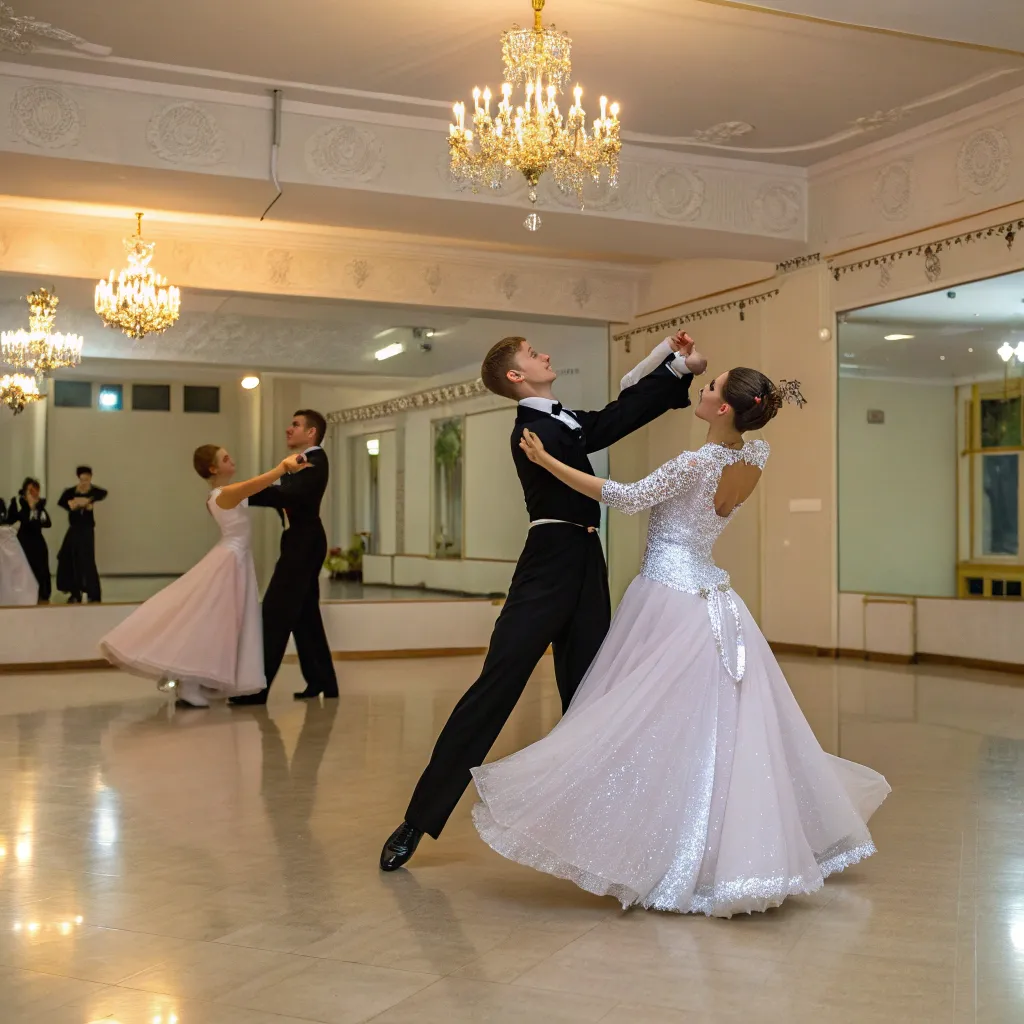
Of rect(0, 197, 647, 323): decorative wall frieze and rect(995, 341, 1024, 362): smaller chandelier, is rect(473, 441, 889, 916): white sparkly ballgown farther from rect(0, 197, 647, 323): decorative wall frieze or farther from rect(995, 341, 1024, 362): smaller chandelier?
rect(0, 197, 647, 323): decorative wall frieze

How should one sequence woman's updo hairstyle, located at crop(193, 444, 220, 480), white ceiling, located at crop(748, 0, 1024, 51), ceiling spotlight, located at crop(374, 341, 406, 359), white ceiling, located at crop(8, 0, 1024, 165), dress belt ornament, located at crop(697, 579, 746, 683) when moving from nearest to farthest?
dress belt ornament, located at crop(697, 579, 746, 683), white ceiling, located at crop(748, 0, 1024, 51), white ceiling, located at crop(8, 0, 1024, 165), woman's updo hairstyle, located at crop(193, 444, 220, 480), ceiling spotlight, located at crop(374, 341, 406, 359)

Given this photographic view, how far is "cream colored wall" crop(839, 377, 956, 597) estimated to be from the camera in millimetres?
9094

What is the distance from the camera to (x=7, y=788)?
4.71 m

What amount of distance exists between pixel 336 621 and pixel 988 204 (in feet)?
19.2

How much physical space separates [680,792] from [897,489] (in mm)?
6939

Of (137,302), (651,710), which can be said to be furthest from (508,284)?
(651,710)

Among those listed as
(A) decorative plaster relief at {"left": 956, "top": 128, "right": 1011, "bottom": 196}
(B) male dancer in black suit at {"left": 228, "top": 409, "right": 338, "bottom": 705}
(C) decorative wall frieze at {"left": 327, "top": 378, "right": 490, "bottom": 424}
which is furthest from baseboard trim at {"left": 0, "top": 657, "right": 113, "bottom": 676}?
(A) decorative plaster relief at {"left": 956, "top": 128, "right": 1011, "bottom": 196}

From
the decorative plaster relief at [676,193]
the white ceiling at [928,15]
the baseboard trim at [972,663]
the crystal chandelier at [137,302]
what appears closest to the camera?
the white ceiling at [928,15]

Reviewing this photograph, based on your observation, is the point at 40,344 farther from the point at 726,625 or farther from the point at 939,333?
the point at 726,625

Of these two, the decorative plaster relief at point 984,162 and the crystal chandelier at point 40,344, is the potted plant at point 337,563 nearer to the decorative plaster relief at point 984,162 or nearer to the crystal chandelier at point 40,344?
the crystal chandelier at point 40,344

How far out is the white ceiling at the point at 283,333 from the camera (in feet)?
31.6

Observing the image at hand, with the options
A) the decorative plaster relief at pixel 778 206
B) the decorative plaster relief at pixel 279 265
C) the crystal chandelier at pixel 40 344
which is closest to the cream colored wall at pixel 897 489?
the decorative plaster relief at pixel 778 206

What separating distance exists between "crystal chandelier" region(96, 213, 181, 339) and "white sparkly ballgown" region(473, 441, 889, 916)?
665 cm

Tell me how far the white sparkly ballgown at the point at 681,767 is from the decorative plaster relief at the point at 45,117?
213 inches
